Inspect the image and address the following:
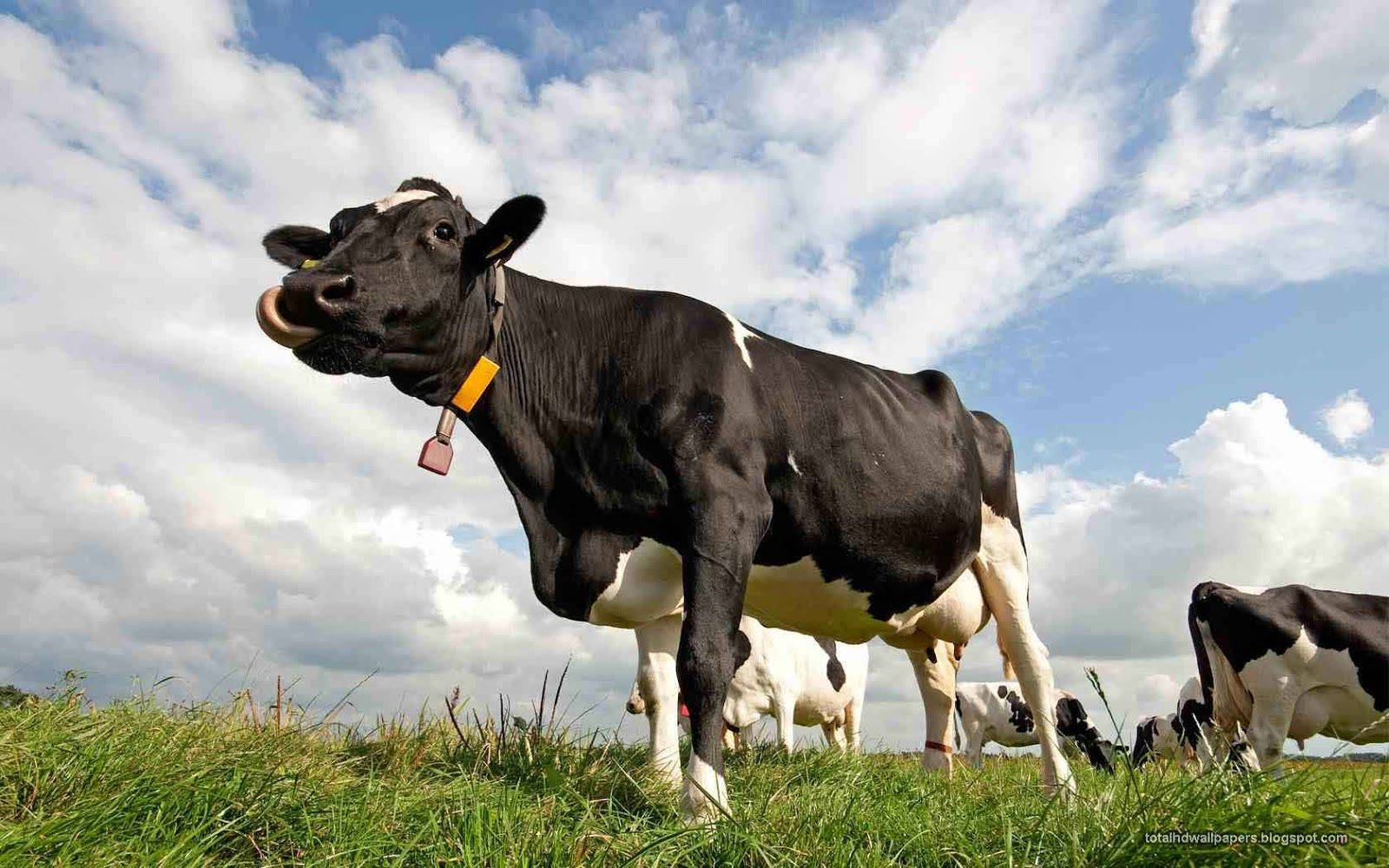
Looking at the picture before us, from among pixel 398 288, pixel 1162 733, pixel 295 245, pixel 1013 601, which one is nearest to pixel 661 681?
pixel 1013 601

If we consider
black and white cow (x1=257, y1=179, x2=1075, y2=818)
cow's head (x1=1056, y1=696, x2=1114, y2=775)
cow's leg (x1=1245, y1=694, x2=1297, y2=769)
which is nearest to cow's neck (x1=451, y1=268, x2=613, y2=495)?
black and white cow (x1=257, y1=179, x2=1075, y2=818)

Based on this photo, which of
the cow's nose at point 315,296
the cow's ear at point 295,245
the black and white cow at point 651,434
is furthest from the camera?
the cow's ear at point 295,245

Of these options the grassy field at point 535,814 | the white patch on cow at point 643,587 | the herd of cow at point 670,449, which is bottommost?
the grassy field at point 535,814

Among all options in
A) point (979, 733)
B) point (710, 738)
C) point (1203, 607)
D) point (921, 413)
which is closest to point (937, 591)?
point (921, 413)

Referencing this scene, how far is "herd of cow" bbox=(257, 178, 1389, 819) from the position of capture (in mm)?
4770

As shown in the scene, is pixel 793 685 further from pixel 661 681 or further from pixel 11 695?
pixel 11 695

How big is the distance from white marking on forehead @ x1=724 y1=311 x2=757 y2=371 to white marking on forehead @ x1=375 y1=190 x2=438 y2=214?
188 cm

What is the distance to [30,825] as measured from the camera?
12.8 ft

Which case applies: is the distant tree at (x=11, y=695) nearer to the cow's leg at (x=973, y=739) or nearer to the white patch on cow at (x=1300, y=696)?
the white patch on cow at (x=1300, y=696)

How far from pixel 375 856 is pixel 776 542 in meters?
2.56

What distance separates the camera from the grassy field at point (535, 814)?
133 inches

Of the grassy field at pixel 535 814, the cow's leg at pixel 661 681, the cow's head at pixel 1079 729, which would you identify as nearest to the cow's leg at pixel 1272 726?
the cow's head at pixel 1079 729

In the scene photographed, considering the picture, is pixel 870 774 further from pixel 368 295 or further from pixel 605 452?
pixel 368 295

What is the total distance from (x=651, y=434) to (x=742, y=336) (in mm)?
1080
